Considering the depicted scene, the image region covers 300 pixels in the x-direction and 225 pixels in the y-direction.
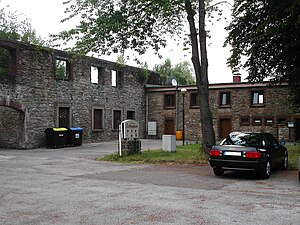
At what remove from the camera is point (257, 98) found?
31.3m

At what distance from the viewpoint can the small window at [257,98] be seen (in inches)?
1224

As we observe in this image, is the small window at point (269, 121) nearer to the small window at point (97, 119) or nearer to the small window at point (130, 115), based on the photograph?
the small window at point (130, 115)

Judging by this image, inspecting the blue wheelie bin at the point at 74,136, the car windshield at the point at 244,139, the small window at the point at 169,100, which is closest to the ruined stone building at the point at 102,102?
the small window at the point at 169,100

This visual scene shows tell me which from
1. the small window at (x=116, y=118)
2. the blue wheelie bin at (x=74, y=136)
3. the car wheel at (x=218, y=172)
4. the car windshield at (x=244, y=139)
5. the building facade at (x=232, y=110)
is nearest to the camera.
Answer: the car windshield at (x=244, y=139)

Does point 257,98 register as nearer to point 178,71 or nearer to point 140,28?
point 140,28

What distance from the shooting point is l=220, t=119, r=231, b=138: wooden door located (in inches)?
1272

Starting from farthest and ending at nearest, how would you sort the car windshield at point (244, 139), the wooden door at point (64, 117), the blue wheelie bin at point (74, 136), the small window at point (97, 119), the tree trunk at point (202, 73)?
the small window at point (97, 119) < the wooden door at point (64, 117) < the blue wheelie bin at point (74, 136) < the tree trunk at point (202, 73) < the car windshield at point (244, 139)

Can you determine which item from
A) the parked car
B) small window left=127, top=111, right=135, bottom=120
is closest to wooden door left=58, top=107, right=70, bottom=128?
small window left=127, top=111, right=135, bottom=120

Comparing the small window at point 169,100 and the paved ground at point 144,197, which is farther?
the small window at point 169,100

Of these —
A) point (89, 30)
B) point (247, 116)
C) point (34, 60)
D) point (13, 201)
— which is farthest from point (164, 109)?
point (13, 201)

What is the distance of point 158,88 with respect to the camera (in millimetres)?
35469

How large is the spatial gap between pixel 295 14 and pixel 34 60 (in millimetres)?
15988

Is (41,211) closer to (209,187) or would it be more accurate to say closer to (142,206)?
(142,206)

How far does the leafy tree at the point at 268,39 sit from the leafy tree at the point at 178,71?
45365 millimetres
